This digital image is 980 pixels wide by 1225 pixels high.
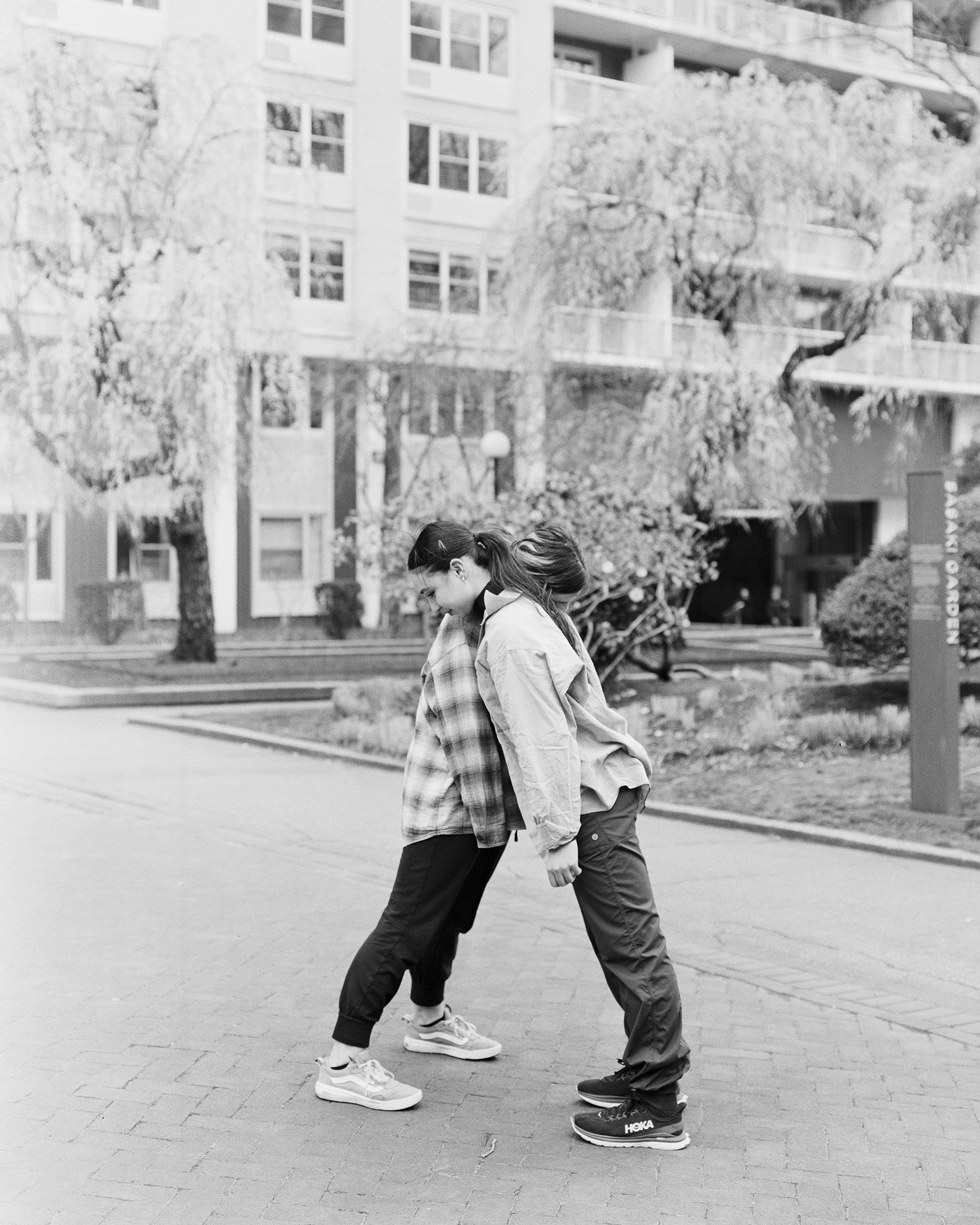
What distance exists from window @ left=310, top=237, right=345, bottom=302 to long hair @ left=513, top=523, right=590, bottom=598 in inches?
1097

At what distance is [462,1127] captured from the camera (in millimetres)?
4344

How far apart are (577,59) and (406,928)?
36.1m

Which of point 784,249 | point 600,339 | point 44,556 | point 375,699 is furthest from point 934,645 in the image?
point 44,556

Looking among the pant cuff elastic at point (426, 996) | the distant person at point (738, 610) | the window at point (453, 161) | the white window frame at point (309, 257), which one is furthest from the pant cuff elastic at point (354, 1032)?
the distant person at point (738, 610)

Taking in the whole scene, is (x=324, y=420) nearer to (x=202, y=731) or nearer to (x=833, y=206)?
(x=833, y=206)

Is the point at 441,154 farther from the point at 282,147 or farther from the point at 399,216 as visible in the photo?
the point at 282,147

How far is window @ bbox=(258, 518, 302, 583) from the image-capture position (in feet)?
112

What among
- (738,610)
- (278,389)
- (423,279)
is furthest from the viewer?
(738,610)

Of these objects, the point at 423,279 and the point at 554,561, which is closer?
the point at 554,561

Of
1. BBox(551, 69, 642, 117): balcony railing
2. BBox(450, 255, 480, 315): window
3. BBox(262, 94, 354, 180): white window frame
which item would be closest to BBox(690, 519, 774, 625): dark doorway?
BBox(450, 255, 480, 315): window

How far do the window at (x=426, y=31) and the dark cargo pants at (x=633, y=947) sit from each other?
102 feet

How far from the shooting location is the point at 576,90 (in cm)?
3525

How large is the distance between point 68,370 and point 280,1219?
1763 centimetres

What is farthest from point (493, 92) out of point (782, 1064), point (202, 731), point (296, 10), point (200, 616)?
point (782, 1064)
